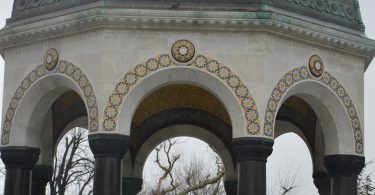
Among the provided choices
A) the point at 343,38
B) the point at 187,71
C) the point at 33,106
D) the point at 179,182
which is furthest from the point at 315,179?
the point at 179,182

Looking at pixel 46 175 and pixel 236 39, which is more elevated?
pixel 236 39

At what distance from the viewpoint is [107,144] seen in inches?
734

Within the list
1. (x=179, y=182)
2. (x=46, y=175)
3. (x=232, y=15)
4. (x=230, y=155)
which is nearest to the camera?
(x=232, y=15)

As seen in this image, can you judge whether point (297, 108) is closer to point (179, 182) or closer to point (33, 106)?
point (33, 106)

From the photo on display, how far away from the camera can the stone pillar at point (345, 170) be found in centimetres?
2061

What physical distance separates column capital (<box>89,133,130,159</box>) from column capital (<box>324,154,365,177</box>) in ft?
16.2

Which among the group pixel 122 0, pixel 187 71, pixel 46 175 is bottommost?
pixel 46 175

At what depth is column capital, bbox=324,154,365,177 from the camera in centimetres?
2061

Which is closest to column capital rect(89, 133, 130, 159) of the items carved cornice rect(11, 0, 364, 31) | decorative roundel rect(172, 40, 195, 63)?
decorative roundel rect(172, 40, 195, 63)

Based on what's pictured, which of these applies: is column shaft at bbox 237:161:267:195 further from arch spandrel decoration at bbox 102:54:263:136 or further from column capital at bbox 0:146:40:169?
column capital at bbox 0:146:40:169

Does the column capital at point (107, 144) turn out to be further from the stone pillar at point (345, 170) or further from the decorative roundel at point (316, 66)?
the stone pillar at point (345, 170)

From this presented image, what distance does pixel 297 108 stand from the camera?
2359 cm

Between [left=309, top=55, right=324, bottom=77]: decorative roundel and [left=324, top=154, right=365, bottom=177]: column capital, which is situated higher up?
[left=309, top=55, right=324, bottom=77]: decorative roundel

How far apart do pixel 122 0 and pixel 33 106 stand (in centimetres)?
340
